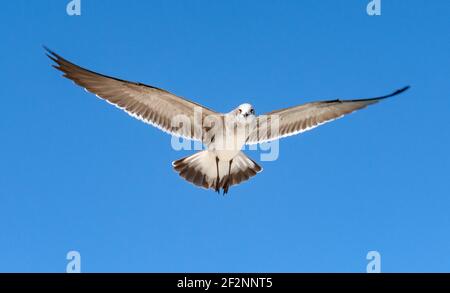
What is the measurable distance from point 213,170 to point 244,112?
1.21 m

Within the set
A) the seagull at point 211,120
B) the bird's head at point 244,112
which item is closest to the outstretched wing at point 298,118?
the seagull at point 211,120

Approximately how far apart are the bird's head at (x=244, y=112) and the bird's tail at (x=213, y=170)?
0.87 m

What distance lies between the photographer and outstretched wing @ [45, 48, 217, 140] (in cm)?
955

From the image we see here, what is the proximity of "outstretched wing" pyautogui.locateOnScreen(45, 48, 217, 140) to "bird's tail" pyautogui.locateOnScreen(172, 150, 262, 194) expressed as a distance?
1.51 feet

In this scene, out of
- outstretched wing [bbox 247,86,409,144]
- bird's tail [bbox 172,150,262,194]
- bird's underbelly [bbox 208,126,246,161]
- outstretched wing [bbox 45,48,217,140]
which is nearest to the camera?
outstretched wing [bbox 45,48,217,140]

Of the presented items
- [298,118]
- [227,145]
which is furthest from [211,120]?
[298,118]

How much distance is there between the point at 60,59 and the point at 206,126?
2.31 m

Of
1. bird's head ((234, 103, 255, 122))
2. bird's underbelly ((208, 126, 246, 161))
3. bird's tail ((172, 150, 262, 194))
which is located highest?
bird's head ((234, 103, 255, 122))

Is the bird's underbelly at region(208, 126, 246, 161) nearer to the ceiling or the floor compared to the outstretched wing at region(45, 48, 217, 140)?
nearer to the floor

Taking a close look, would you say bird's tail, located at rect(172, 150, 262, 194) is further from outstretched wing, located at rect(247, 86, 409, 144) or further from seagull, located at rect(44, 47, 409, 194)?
outstretched wing, located at rect(247, 86, 409, 144)

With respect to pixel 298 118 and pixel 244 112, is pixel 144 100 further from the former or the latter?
pixel 298 118

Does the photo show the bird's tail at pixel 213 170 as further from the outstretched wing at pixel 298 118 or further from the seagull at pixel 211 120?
the outstretched wing at pixel 298 118

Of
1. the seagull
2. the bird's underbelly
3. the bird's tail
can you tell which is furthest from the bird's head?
the bird's tail

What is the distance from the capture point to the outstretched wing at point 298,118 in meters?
10.2
